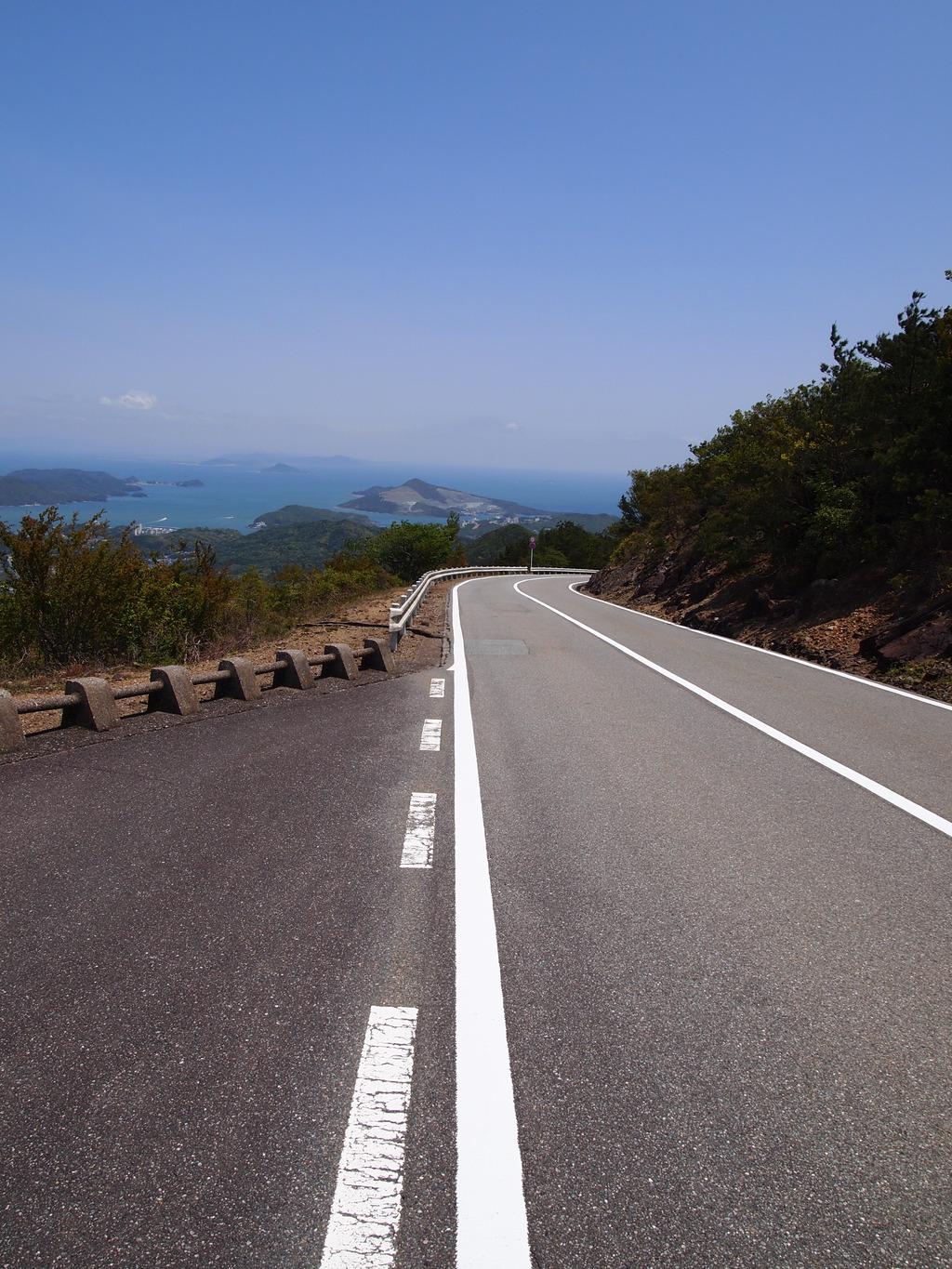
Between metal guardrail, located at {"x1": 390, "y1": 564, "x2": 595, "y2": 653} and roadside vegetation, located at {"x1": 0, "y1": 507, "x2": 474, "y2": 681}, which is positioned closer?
metal guardrail, located at {"x1": 390, "y1": 564, "x2": 595, "y2": 653}

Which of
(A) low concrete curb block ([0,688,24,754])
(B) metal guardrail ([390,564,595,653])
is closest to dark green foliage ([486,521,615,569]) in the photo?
(B) metal guardrail ([390,564,595,653])

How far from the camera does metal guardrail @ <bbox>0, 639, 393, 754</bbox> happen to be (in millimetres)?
5969

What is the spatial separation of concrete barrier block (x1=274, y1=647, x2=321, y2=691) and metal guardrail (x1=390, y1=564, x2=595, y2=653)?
301cm

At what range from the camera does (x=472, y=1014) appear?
2.80 m

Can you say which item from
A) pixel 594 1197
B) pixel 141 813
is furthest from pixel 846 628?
pixel 594 1197

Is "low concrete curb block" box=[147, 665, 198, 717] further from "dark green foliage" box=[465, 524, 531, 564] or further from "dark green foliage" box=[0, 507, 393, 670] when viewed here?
"dark green foliage" box=[465, 524, 531, 564]

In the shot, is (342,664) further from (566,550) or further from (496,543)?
(496,543)

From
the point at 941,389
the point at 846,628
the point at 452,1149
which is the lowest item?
the point at 452,1149

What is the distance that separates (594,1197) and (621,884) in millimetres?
1947

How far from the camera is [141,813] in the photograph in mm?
4789

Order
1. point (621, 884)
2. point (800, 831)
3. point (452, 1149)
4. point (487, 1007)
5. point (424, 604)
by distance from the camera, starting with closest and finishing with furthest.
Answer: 1. point (452, 1149)
2. point (487, 1007)
3. point (621, 884)
4. point (800, 831)
5. point (424, 604)

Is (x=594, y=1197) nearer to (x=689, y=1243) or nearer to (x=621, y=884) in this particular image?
(x=689, y=1243)

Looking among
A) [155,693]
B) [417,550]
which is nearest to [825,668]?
[155,693]

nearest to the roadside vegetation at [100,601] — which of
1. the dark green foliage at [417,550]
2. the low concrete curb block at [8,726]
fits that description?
the low concrete curb block at [8,726]
